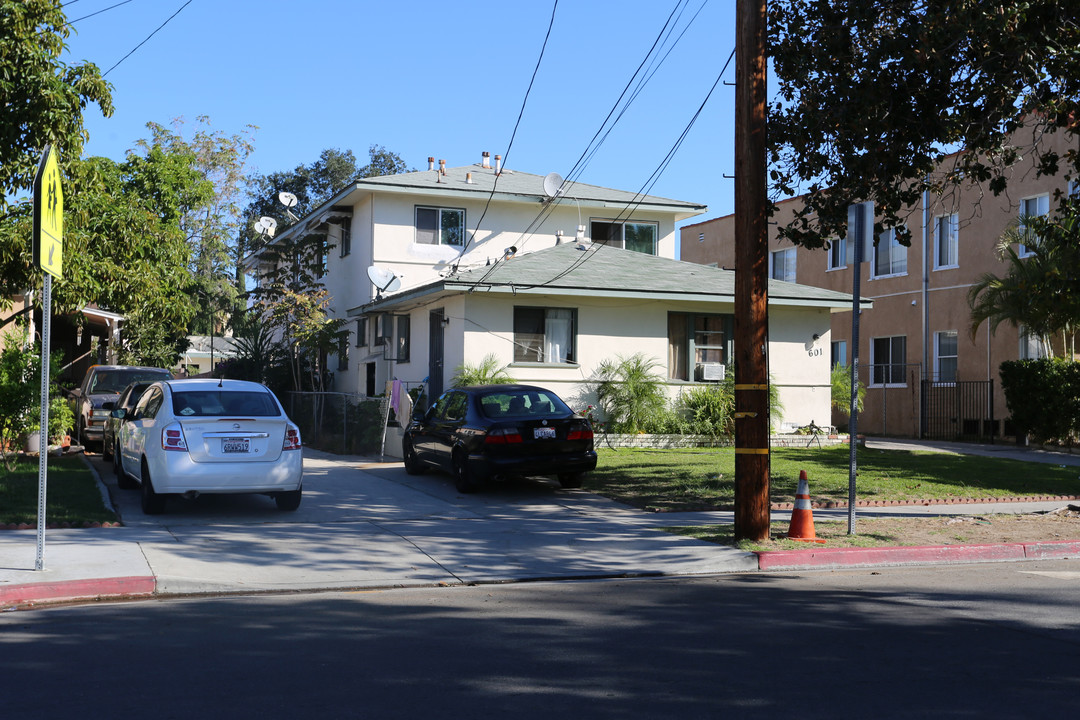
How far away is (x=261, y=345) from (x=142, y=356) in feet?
12.5

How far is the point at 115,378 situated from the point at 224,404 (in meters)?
9.87

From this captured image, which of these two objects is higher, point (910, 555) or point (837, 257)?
point (837, 257)

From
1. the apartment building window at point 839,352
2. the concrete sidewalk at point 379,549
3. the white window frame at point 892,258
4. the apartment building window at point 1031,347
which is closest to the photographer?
the concrete sidewalk at point 379,549

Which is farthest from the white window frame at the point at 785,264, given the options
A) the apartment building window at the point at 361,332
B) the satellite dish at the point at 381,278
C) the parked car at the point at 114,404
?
the parked car at the point at 114,404

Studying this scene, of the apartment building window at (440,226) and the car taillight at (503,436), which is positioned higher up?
the apartment building window at (440,226)

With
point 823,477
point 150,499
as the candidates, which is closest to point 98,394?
point 150,499

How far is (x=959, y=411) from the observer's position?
1126 inches

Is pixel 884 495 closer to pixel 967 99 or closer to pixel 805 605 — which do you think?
pixel 967 99

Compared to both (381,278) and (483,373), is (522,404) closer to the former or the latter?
(483,373)

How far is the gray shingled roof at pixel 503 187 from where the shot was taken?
1081 inches

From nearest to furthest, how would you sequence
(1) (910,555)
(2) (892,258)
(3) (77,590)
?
(3) (77,590)
(1) (910,555)
(2) (892,258)

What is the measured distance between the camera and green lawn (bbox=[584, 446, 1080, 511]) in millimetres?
14461

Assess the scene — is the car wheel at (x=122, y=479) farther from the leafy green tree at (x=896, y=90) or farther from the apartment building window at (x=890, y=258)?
the apartment building window at (x=890, y=258)

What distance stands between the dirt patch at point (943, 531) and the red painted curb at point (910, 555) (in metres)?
0.22
